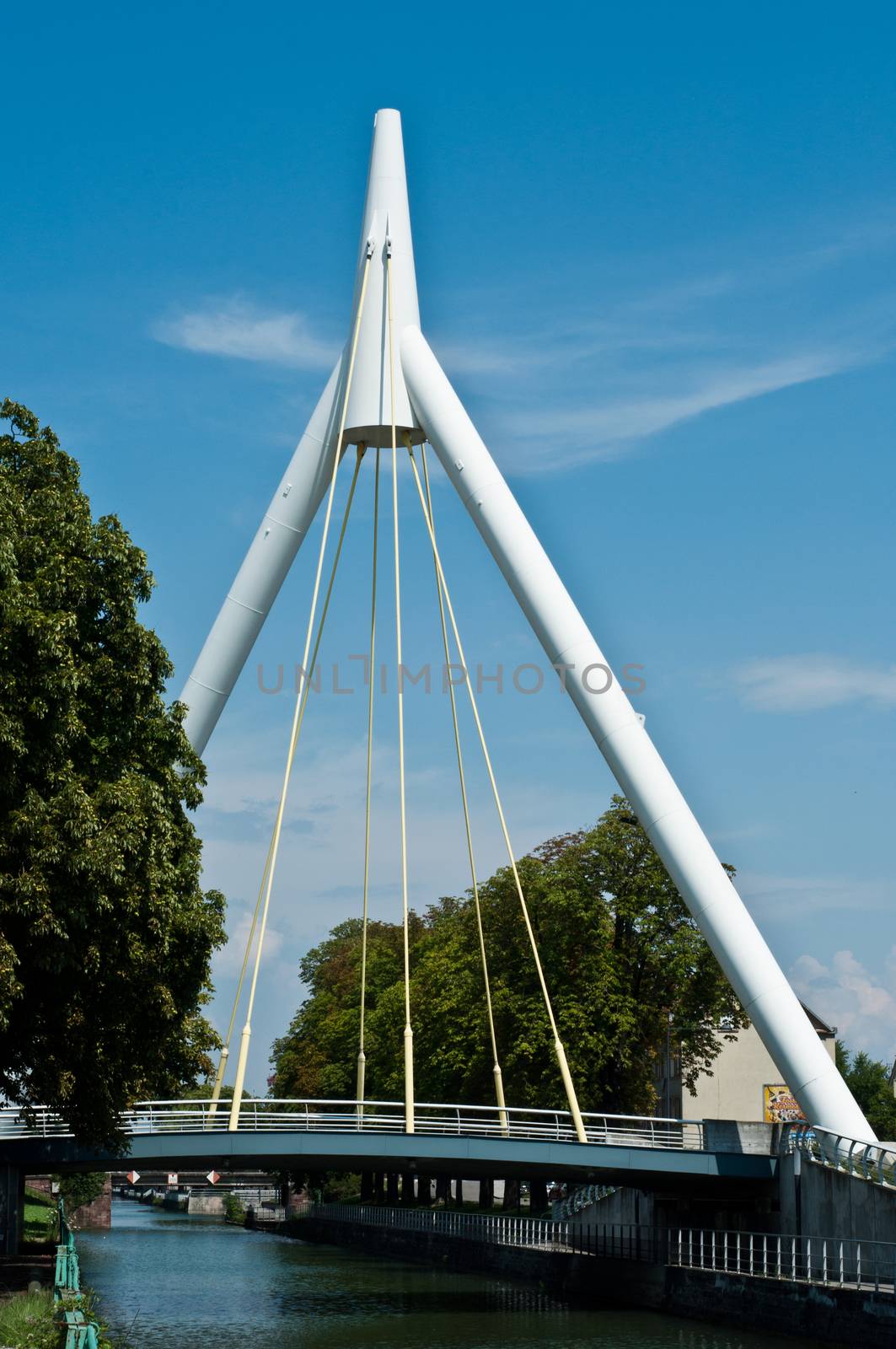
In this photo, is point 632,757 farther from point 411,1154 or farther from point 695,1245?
point 695,1245

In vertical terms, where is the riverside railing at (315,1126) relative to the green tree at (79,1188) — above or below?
above

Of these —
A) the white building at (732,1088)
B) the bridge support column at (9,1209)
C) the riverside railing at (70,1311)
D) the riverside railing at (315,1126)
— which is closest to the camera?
the riverside railing at (70,1311)

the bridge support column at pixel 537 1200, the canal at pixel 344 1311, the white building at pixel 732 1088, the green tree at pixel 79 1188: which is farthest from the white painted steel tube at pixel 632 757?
the green tree at pixel 79 1188

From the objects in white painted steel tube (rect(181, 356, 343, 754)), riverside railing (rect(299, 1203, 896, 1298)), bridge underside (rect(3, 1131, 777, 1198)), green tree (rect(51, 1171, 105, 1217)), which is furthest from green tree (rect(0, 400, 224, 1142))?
green tree (rect(51, 1171, 105, 1217))

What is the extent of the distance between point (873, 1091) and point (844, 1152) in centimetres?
6503

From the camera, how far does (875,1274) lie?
3139cm

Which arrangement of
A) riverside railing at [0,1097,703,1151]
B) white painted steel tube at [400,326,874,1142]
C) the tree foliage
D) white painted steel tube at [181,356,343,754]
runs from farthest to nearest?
the tree foliage, white painted steel tube at [181,356,343,754], white painted steel tube at [400,326,874,1142], riverside railing at [0,1097,703,1151]

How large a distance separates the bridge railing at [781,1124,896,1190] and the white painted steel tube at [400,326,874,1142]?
0.38 meters

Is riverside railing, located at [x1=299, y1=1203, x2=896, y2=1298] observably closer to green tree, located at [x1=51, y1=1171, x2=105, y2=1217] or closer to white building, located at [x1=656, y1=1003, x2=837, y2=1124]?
white building, located at [x1=656, y1=1003, x2=837, y2=1124]

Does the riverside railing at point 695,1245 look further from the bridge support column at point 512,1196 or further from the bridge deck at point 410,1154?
the bridge support column at point 512,1196

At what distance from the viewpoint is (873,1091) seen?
9812 centimetres

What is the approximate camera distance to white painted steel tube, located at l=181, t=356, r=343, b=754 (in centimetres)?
4325

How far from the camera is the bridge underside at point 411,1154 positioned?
3872cm

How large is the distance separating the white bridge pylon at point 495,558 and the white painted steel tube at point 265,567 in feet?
0.12
